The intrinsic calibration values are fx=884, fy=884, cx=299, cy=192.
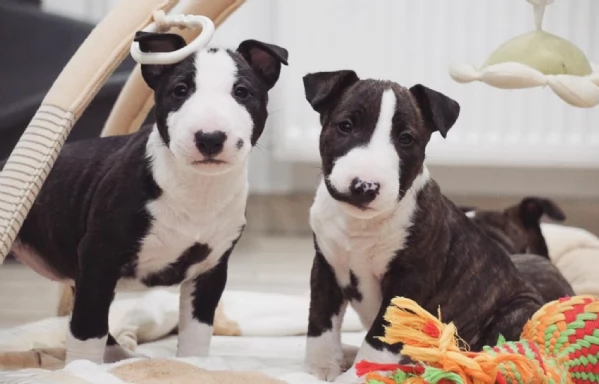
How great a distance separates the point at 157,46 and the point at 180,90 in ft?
0.32

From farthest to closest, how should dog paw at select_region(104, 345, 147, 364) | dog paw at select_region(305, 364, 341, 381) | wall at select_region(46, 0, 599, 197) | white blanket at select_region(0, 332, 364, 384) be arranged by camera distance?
wall at select_region(46, 0, 599, 197), dog paw at select_region(104, 345, 147, 364), dog paw at select_region(305, 364, 341, 381), white blanket at select_region(0, 332, 364, 384)

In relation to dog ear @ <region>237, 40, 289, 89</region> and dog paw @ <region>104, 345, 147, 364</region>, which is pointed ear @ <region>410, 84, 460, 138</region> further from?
dog paw @ <region>104, 345, 147, 364</region>

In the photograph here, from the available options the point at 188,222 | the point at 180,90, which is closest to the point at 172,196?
the point at 188,222

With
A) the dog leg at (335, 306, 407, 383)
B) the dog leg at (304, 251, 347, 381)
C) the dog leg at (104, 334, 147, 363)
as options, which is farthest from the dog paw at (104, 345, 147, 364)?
the dog leg at (335, 306, 407, 383)

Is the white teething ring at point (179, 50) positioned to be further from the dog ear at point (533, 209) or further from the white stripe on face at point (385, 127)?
the dog ear at point (533, 209)

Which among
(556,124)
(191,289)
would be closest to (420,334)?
(191,289)

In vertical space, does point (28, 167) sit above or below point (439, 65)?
above

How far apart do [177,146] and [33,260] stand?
54cm

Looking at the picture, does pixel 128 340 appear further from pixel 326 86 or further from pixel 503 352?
pixel 503 352

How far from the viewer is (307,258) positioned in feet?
10.2

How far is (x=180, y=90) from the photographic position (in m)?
1.32

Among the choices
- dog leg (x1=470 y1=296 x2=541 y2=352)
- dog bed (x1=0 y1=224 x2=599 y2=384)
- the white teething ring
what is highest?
the white teething ring

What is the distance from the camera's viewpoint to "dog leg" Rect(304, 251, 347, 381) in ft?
4.73

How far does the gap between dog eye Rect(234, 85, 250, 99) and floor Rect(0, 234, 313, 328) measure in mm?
1005
